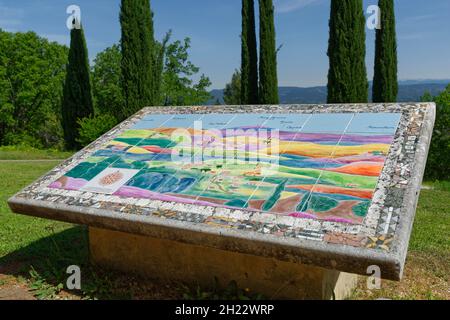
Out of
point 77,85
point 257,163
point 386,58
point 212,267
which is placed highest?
point 386,58

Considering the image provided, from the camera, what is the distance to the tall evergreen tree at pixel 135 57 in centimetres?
1483

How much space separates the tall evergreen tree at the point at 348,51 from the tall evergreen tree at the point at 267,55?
336cm

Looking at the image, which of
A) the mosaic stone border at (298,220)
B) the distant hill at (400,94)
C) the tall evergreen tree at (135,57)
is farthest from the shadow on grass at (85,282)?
the distant hill at (400,94)

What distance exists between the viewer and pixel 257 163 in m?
4.01

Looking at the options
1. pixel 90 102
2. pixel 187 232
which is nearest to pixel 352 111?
pixel 187 232

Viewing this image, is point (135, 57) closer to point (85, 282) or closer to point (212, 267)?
point (85, 282)

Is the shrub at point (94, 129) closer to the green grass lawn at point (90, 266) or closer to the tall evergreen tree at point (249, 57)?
the tall evergreen tree at point (249, 57)

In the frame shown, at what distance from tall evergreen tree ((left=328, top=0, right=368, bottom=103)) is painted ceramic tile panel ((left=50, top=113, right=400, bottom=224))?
9.64 meters

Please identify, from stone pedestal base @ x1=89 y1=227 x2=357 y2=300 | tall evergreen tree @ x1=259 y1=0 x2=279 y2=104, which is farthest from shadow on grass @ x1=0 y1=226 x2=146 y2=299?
tall evergreen tree @ x1=259 y1=0 x2=279 y2=104

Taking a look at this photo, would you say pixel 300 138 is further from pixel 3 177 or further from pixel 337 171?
pixel 3 177

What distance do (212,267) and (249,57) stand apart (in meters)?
14.3

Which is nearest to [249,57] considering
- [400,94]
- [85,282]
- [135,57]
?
[135,57]

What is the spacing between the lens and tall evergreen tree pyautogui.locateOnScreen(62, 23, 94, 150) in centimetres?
1916

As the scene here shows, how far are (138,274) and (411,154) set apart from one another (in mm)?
2952
